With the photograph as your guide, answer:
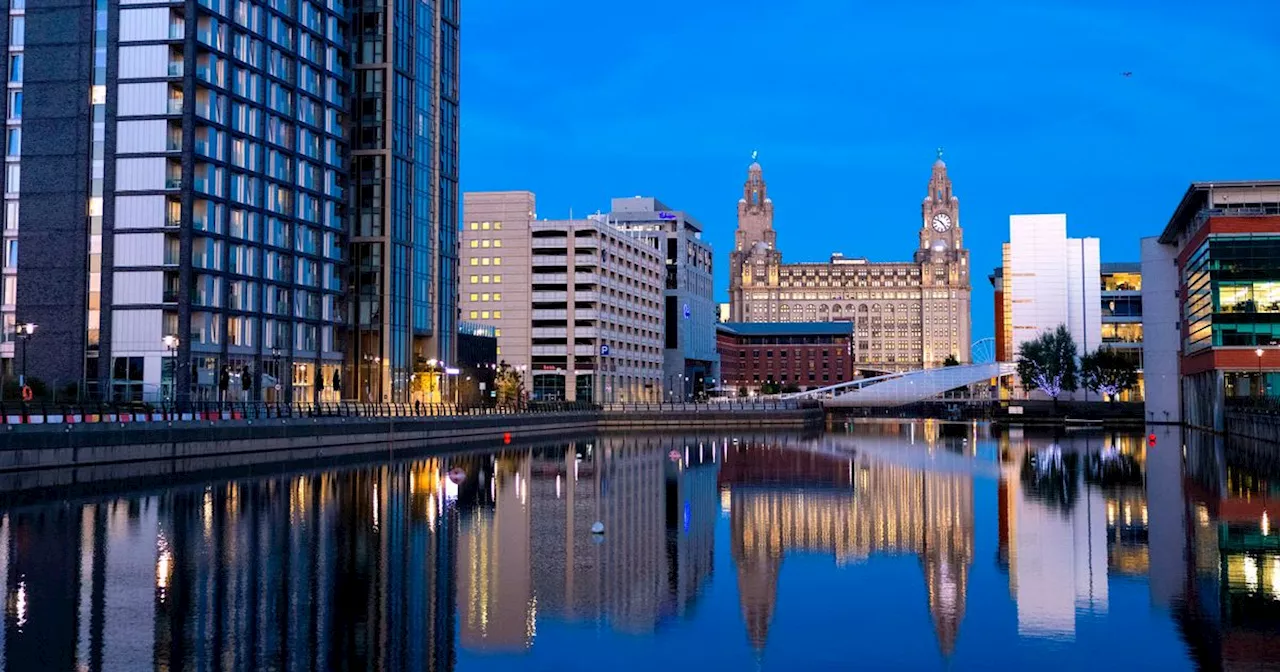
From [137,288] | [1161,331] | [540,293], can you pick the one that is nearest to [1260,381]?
[1161,331]

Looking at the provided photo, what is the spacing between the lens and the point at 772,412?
155 metres

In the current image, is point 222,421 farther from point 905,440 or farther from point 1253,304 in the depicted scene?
point 1253,304

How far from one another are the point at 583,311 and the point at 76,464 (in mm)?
139306

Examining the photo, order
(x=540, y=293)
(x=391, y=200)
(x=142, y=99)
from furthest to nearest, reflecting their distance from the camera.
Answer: (x=540, y=293) < (x=391, y=200) < (x=142, y=99)

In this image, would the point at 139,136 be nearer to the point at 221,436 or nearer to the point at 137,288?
the point at 137,288

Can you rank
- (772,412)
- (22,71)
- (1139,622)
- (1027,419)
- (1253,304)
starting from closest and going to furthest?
(1139,622) < (22,71) < (1253,304) < (772,412) < (1027,419)

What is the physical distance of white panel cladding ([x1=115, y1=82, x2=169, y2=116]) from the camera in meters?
96.9

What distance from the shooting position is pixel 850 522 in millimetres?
42844

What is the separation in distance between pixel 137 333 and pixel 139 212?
915 centimetres

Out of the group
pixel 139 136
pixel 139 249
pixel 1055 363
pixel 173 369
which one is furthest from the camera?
A: pixel 1055 363

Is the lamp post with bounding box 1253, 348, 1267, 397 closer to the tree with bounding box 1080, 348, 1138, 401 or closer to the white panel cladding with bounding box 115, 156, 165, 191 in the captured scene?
the tree with bounding box 1080, 348, 1138, 401

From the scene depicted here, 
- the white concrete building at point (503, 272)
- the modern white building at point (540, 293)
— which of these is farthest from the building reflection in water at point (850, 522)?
the white concrete building at point (503, 272)

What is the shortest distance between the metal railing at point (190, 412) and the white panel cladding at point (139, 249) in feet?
52.2

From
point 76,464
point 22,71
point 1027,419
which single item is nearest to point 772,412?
point 1027,419
